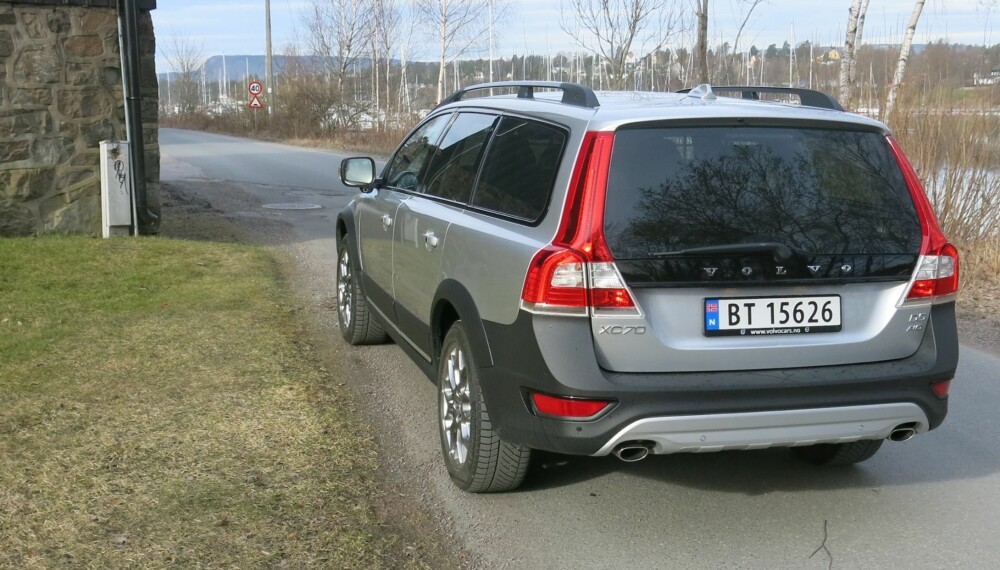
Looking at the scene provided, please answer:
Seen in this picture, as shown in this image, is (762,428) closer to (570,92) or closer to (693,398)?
(693,398)

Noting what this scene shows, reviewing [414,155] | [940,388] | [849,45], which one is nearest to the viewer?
[940,388]

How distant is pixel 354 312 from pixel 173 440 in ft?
7.55

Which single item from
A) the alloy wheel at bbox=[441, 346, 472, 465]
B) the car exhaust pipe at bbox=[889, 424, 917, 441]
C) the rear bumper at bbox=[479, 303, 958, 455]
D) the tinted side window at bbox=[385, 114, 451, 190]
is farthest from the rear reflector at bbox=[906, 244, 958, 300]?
the tinted side window at bbox=[385, 114, 451, 190]

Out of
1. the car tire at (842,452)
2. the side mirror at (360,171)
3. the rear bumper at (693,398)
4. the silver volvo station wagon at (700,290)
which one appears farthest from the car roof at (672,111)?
the side mirror at (360,171)

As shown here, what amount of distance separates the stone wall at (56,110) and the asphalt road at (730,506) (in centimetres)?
676

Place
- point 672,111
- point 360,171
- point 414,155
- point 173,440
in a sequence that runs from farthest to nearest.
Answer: point 360,171, point 414,155, point 173,440, point 672,111

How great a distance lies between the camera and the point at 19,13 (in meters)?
10.8

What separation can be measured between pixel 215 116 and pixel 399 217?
55771mm

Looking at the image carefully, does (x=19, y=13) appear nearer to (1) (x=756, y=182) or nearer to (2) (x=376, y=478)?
(2) (x=376, y=478)

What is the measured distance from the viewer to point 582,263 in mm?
3898

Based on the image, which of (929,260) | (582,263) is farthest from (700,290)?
(929,260)

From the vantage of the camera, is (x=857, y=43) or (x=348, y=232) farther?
(x=857, y=43)

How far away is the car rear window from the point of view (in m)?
3.98

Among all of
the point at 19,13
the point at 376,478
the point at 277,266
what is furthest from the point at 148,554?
the point at 19,13
